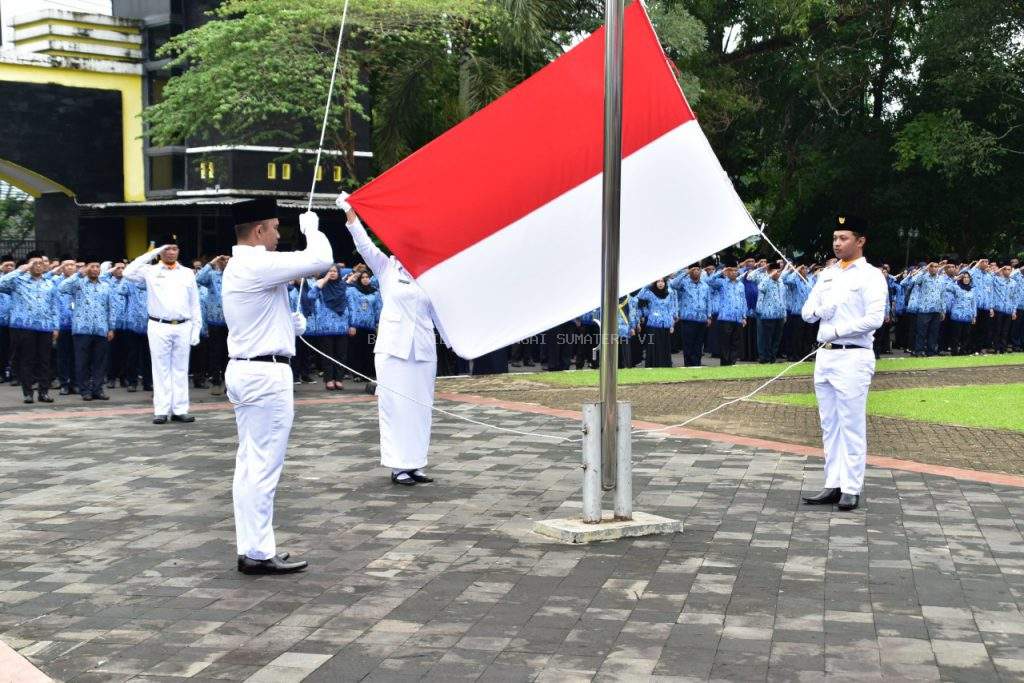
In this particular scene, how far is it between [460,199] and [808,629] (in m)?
3.36

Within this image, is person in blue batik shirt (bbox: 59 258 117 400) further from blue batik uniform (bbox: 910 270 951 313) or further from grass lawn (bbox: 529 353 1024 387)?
blue batik uniform (bbox: 910 270 951 313)

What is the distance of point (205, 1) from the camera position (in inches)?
1382

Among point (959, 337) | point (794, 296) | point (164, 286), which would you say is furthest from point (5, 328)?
point (959, 337)

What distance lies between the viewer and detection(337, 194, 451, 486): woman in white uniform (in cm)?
955

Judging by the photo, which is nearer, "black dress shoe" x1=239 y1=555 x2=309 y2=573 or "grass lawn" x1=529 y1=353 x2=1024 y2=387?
"black dress shoe" x1=239 y1=555 x2=309 y2=573

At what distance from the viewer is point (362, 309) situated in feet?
63.0

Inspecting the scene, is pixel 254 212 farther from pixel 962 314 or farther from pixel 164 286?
pixel 962 314

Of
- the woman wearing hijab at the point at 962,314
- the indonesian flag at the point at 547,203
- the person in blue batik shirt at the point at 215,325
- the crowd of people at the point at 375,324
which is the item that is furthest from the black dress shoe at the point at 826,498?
the woman wearing hijab at the point at 962,314

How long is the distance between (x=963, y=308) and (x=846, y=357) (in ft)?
61.6

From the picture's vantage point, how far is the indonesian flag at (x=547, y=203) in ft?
25.0

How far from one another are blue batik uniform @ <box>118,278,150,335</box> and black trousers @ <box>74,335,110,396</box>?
3.22 ft

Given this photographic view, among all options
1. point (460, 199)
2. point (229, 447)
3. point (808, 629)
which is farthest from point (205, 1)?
point (808, 629)

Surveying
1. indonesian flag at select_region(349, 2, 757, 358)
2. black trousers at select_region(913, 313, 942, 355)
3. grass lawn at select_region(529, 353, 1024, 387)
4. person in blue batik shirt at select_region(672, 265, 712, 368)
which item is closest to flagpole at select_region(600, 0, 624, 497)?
indonesian flag at select_region(349, 2, 757, 358)

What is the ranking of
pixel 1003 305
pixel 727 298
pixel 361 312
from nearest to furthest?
1. pixel 361 312
2. pixel 727 298
3. pixel 1003 305
